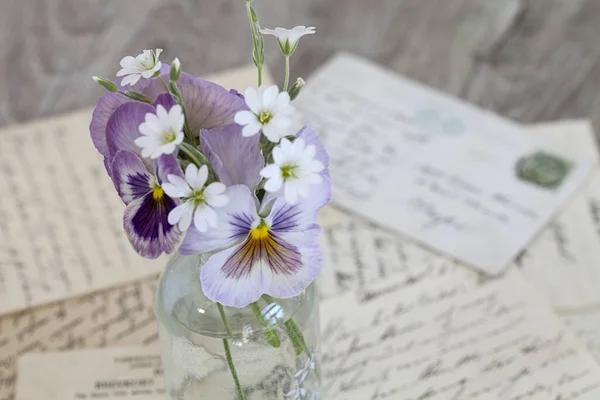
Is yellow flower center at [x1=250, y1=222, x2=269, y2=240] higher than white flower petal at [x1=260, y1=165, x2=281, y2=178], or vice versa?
white flower petal at [x1=260, y1=165, x2=281, y2=178]

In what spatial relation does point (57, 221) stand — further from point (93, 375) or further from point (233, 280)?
point (233, 280)

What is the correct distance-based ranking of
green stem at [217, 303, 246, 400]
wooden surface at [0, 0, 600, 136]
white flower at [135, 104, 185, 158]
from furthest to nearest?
wooden surface at [0, 0, 600, 136]
green stem at [217, 303, 246, 400]
white flower at [135, 104, 185, 158]

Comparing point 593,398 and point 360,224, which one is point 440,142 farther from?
point 593,398

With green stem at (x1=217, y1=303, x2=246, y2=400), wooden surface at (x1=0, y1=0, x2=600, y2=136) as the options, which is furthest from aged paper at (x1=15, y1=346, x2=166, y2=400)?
wooden surface at (x1=0, y1=0, x2=600, y2=136)

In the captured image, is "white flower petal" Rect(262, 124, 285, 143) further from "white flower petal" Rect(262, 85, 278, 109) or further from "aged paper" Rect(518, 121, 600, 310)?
"aged paper" Rect(518, 121, 600, 310)

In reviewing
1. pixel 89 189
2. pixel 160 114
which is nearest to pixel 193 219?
pixel 160 114

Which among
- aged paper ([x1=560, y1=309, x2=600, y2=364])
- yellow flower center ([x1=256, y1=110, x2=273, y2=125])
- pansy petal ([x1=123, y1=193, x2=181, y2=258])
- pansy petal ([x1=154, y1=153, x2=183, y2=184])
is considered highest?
yellow flower center ([x1=256, y1=110, x2=273, y2=125])

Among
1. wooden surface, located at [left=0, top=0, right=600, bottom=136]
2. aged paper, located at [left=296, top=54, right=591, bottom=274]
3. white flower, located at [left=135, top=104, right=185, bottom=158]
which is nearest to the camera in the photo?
white flower, located at [left=135, top=104, right=185, bottom=158]

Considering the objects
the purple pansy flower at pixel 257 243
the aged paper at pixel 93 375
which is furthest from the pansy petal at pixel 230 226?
the aged paper at pixel 93 375
